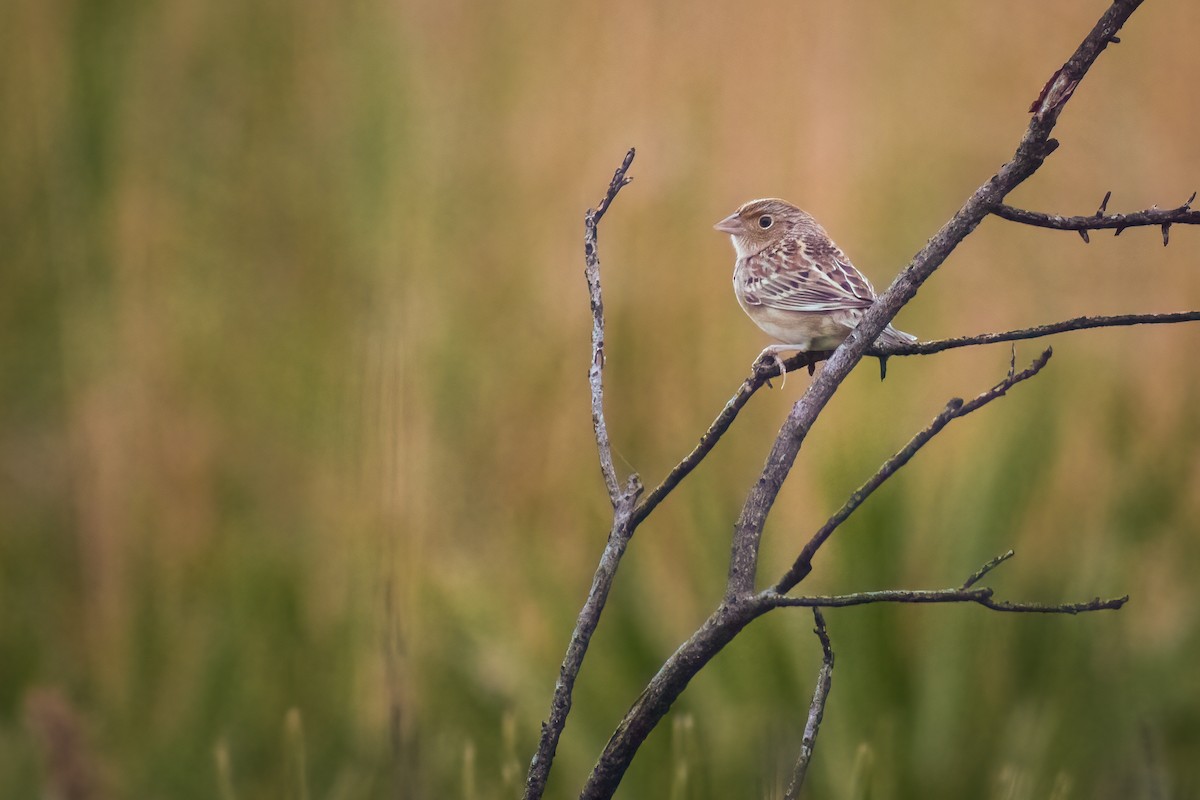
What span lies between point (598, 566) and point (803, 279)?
492 millimetres

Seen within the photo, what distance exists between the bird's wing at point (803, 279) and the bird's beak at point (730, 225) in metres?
0.03

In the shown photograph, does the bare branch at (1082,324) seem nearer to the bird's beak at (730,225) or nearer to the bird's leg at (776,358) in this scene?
the bird's leg at (776,358)

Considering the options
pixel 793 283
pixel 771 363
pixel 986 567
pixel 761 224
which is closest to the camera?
pixel 986 567

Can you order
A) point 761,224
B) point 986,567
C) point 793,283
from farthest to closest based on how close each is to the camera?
point 761,224
point 793,283
point 986,567

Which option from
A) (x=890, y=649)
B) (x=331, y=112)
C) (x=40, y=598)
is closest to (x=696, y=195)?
(x=331, y=112)

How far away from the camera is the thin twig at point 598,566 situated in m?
0.40

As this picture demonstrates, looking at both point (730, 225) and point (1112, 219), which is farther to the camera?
point (730, 225)

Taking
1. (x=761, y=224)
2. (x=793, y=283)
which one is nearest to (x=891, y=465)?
(x=793, y=283)

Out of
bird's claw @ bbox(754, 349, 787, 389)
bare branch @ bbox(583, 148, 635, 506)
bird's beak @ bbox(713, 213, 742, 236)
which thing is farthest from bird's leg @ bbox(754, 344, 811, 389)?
bird's beak @ bbox(713, 213, 742, 236)

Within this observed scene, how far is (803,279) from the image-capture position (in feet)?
2.87

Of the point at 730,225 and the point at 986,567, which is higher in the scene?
the point at 730,225

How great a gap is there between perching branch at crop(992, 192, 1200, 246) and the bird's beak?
517 mm

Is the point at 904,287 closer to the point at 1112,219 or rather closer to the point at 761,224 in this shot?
the point at 1112,219

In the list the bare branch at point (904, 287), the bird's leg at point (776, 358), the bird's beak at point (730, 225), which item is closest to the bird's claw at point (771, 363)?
the bird's leg at point (776, 358)
